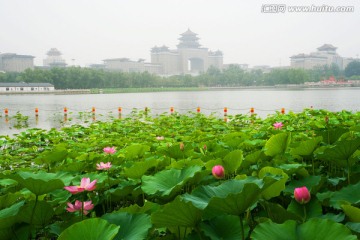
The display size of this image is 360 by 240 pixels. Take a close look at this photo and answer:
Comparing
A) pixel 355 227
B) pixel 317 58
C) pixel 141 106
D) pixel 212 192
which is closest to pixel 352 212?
pixel 355 227

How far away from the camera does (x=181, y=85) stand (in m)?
40.1

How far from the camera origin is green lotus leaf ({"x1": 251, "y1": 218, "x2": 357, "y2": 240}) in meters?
0.52

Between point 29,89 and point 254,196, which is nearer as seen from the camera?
point 254,196

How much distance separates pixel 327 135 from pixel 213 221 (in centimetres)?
76

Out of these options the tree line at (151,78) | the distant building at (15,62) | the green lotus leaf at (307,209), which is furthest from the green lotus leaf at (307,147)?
the distant building at (15,62)

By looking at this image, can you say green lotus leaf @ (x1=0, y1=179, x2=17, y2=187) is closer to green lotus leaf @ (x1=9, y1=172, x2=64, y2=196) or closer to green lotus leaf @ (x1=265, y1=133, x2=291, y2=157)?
green lotus leaf @ (x1=9, y1=172, x2=64, y2=196)

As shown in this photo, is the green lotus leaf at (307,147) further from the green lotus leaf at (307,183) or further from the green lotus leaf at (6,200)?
the green lotus leaf at (6,200)

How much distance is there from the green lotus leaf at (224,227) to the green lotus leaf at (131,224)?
99 millimetres

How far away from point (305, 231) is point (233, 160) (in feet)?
1.45

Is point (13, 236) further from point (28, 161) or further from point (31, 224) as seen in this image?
point (28, 161)

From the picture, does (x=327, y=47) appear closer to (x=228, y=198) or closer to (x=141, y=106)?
(x=141, y=106)

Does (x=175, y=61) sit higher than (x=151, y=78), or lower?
higher

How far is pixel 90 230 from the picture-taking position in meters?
0.59

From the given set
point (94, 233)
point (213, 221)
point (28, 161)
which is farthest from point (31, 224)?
point (28, 161)
